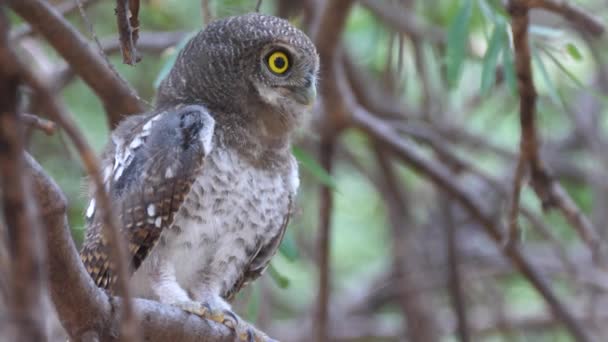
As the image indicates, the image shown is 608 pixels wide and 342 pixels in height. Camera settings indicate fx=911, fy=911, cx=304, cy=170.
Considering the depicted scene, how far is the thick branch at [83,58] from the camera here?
2838mm

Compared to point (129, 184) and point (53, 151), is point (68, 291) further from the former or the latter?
point (53, 151)

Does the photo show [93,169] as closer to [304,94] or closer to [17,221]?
[17,221]

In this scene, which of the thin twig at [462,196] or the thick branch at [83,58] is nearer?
the thick branch at [83,58]

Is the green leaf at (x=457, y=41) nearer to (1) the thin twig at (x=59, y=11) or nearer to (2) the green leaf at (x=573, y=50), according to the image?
(2) the green leaf at (x=573, y=50)

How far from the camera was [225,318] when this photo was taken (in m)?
2.73

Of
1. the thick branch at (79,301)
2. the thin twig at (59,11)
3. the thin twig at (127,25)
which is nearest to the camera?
the thick branch at (79,301)

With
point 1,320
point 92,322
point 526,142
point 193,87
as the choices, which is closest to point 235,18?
point 193,87

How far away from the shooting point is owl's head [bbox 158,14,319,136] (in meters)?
3.10

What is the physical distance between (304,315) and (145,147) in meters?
3.49

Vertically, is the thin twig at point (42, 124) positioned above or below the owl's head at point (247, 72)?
above

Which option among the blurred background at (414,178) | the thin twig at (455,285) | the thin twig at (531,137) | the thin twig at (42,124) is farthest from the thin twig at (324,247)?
the thin twig at (42,124)

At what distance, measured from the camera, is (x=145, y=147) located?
285 cm

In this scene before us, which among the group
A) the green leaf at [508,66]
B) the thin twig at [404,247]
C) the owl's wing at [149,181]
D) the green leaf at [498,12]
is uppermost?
the green leaf at [498,12]

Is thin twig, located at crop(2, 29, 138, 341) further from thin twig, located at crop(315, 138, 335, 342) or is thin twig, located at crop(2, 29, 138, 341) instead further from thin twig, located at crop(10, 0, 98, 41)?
thin twig, located at crop(315, 138, 335, 342)
